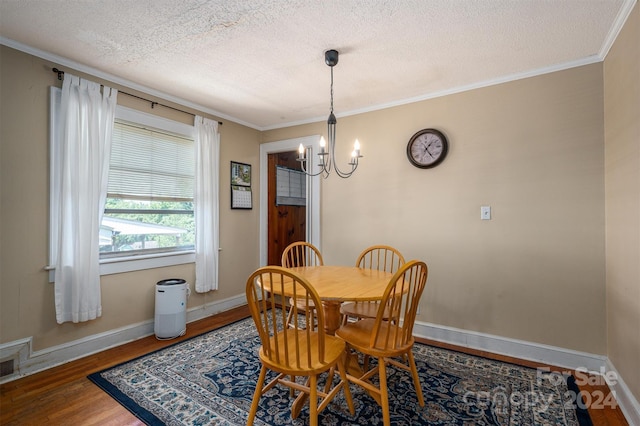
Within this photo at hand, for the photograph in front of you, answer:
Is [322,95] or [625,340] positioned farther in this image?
[322,95]

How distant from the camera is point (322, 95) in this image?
3168 mm

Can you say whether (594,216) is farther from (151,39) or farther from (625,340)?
(151,39)

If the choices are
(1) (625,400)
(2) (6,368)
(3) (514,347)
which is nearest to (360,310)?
(3) (514,347)

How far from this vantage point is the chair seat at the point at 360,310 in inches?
90.5

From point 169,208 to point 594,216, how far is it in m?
3.81

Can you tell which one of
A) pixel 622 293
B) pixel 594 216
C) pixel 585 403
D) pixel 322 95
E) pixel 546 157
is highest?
pixel 322 95

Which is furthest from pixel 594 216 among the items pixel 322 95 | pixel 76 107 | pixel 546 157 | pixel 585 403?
pixel 76 107

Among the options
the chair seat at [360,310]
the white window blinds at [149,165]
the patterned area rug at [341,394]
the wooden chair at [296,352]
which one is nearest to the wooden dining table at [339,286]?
the chair seat at [360,310]

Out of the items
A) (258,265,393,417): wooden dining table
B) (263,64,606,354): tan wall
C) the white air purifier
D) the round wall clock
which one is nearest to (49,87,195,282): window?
the white air purifier

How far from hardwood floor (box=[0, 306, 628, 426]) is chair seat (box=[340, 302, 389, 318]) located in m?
1.16

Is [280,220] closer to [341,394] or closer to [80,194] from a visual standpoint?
[80,194]

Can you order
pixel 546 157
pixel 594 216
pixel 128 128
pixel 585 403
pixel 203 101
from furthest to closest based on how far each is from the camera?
pixel 203 101 < pixel 128 128 < pixel 546 157 < pixel 594 216 < pixel 585 403

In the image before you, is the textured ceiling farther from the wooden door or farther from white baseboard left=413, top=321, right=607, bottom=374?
white baseboard left=413, top=321, right=607, bottom=374

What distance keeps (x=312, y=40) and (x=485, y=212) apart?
2.05 metres
